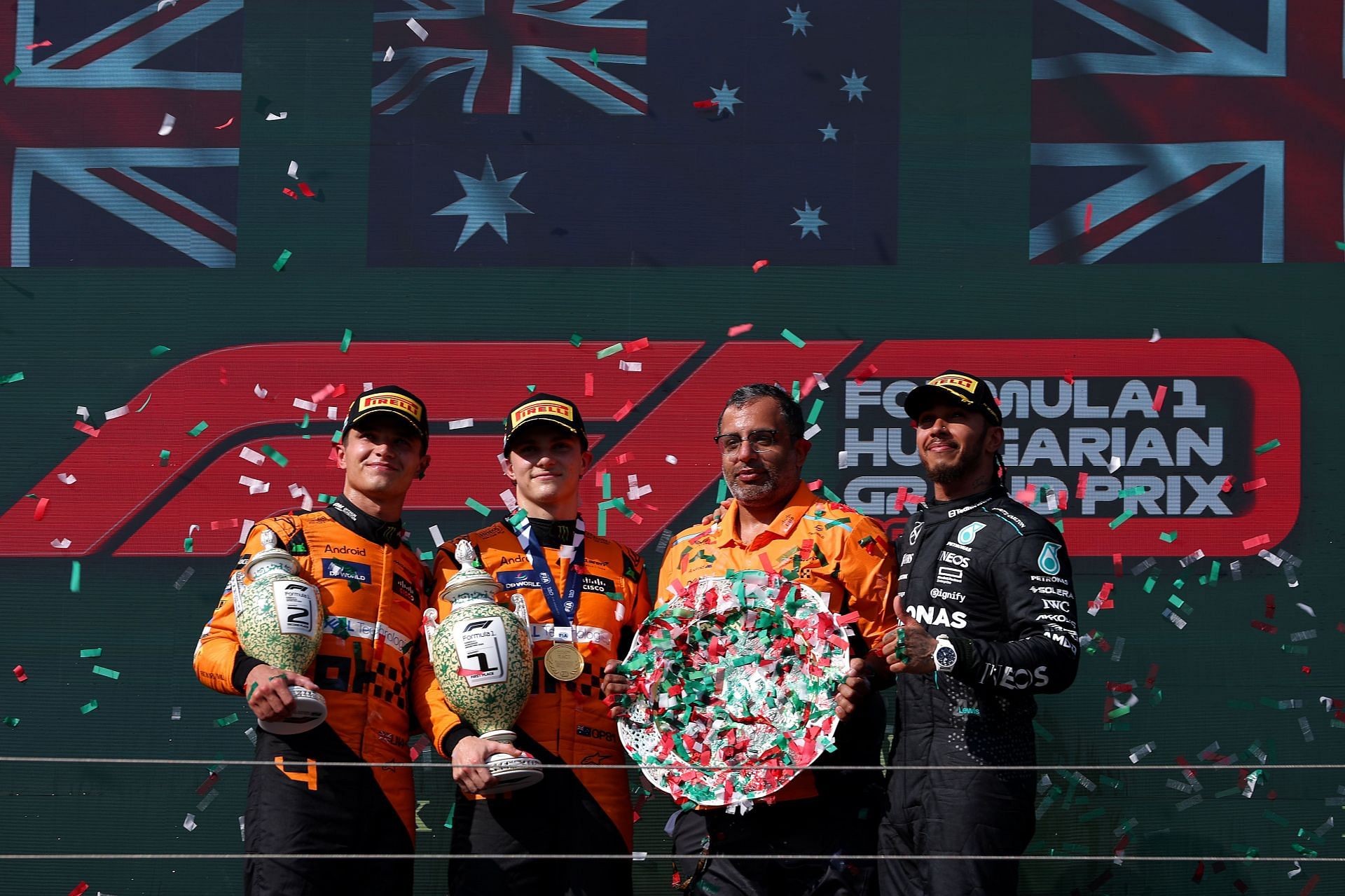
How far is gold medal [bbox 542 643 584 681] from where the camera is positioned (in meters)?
3.22

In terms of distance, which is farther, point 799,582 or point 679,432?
point 679,432

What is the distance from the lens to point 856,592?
3.27 m

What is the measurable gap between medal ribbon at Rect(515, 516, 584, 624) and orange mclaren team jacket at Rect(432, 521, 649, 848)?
1cm

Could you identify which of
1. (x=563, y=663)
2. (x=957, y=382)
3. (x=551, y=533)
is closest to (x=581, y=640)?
(x=563, y=663)

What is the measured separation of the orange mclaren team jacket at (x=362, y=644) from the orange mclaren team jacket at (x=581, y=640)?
0.13 m

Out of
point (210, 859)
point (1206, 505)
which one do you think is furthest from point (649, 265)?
point (210, 859)

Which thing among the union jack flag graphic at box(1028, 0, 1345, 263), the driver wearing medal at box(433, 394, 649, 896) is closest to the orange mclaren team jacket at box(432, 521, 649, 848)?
the driver wearing medal at box(433, 394, 649, 896)

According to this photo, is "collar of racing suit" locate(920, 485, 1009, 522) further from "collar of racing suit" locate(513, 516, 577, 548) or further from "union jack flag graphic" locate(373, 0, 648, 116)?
"union jack flag graphic" locate(373, 0, 648, 116)

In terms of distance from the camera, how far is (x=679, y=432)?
14.3ft

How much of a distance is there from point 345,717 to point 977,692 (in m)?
1.46

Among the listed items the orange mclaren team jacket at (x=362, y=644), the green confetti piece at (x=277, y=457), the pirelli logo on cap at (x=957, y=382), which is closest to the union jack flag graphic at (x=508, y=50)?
the green confetti piece at (x=277, y=457)

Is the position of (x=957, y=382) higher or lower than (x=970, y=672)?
higher

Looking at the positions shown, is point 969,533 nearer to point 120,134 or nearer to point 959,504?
point 959,504

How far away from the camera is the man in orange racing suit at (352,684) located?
3.13m
